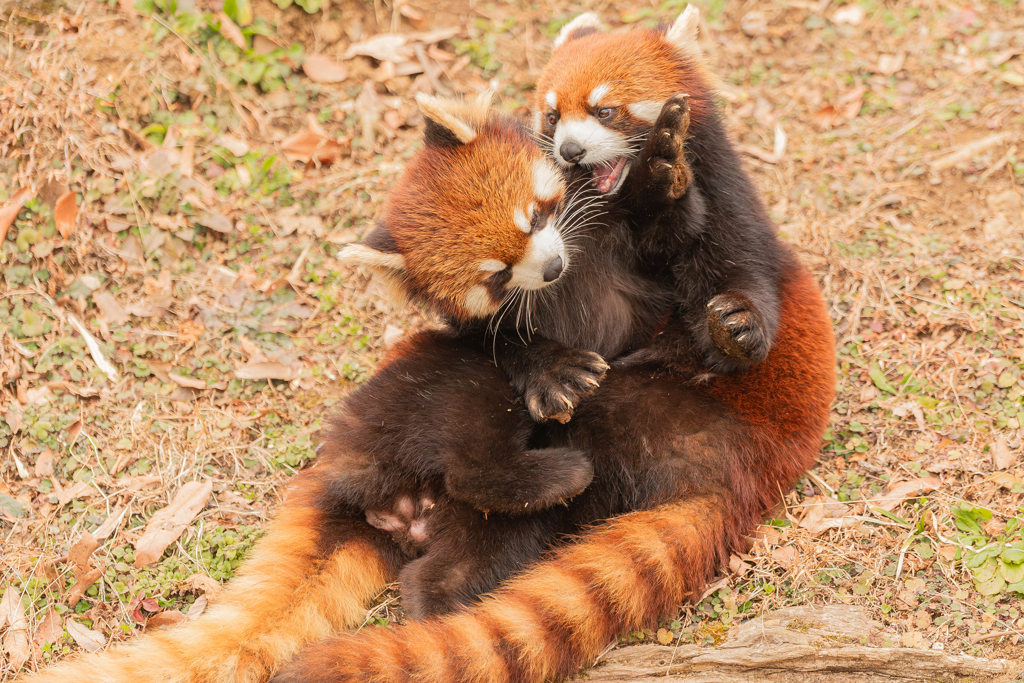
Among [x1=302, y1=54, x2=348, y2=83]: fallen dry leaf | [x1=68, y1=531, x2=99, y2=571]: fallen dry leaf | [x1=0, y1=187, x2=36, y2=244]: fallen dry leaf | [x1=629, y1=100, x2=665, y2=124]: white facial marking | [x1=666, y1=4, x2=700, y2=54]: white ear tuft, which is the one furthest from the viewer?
[x1=302, y1=54, x2=348, y2=83]: fallen dry leaf

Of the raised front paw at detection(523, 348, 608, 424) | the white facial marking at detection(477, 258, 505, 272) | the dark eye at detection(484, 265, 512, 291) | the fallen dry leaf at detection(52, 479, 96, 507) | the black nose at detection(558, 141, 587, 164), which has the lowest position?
the fallen dry leaf at detection(52, 479, 96, 507)

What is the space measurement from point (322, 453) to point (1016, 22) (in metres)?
4.87

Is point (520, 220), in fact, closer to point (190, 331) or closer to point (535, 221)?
point (535, 221)

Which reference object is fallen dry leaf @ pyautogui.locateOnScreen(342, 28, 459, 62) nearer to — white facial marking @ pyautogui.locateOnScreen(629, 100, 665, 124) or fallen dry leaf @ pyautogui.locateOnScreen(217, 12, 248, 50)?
fallen dry leaf @ pyautogui.locateOnScreen(217, 12, 248, 50)

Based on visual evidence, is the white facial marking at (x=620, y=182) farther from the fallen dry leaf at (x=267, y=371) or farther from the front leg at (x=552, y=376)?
the fallen dry leaf at (x=267, y=371)

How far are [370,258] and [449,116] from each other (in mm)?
606

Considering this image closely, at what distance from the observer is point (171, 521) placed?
323 cm

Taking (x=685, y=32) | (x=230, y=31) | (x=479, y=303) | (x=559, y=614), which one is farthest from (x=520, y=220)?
(x=230, y=31)

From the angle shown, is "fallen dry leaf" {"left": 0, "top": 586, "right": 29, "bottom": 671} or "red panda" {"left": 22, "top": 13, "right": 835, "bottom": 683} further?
"fallen dry leaf" {"left": 0, "top": 586, "right": 29, "bottom": 671}

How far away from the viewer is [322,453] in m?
3.13

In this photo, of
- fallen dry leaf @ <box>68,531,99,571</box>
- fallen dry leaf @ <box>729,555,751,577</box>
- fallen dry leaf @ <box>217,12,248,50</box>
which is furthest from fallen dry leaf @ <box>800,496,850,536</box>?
fallen dry leaf @ <box>217,12,248,50</box>

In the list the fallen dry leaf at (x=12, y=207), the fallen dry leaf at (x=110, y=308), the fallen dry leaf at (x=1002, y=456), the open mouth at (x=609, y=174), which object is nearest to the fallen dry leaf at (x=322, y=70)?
the fallen dry leaf at (x=12, y=207)

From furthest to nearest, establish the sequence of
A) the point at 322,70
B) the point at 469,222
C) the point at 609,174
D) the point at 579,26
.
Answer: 1. the point at 322,70
2. the point at 579,26
3. the point at 609,174
4. the point at 469,222

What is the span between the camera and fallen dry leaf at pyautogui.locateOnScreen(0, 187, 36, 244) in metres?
3.57
